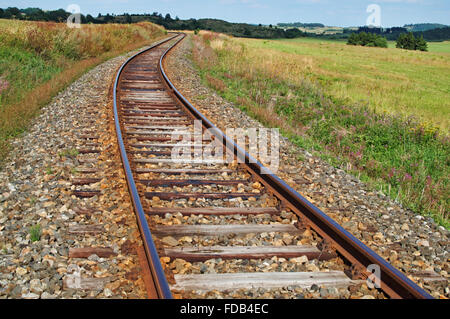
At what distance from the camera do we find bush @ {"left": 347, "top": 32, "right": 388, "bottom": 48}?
272 feet

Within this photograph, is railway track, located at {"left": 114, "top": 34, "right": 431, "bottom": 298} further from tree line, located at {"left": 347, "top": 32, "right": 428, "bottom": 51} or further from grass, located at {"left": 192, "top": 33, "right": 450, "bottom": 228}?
tree line, located at {"left": 347, "top": 32, "right": 428, "bottom": 51}

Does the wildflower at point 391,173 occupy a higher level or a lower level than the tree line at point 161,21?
lower

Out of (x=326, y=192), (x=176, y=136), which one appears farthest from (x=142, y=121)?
(x=326, y=192)

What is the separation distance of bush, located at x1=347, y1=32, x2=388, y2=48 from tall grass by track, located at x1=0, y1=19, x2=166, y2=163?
246ft

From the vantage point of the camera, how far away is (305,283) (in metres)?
3.26

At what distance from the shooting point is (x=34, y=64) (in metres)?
14.0

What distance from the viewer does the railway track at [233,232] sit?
3229 mm

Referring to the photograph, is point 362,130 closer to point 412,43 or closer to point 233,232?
point 233,232

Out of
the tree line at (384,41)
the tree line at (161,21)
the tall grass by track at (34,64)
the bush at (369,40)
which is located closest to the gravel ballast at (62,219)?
the tall grass by track at (34,64)

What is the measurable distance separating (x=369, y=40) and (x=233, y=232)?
301ft

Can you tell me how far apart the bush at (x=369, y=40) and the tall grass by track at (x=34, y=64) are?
2951 inches

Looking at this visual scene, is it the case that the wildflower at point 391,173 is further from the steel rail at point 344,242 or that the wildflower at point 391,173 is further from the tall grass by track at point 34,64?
the tall grass by track at point 34,64

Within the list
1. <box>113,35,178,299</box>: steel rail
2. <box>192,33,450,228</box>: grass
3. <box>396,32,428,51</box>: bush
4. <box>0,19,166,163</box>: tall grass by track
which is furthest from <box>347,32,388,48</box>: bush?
<box>113,35,178,299</box>: steel rail
